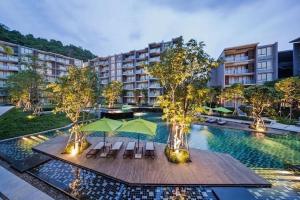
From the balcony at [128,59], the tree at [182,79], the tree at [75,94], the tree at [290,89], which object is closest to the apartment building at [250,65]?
the tree at [290,89]

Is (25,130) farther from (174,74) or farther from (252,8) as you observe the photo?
(252,8)

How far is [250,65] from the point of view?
4438cm

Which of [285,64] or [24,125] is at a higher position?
[285,64]

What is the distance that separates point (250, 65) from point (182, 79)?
129 feet

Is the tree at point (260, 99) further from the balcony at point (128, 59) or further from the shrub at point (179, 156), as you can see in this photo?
the balcony at point (128, 59)

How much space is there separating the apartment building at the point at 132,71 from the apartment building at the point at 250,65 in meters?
20.3

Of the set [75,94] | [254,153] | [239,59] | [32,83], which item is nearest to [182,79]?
[75,94]

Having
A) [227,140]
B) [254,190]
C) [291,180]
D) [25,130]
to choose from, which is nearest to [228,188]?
[254,190]

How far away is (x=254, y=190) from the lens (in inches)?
335

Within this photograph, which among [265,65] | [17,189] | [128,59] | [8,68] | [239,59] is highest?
[128,59]

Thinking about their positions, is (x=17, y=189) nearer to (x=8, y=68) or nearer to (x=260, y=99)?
(x=260, y=99)

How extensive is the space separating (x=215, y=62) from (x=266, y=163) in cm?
717

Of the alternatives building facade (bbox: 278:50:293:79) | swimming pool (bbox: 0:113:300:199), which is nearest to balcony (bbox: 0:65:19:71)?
swimming pool (bbox: 0:113:300:199)

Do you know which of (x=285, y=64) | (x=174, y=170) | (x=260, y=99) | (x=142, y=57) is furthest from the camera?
(x=142, y=57)
